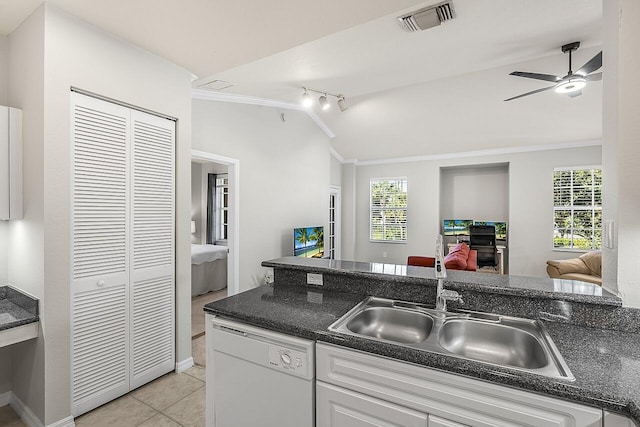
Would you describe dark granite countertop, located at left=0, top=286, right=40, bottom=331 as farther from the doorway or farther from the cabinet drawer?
the cabinet drawer

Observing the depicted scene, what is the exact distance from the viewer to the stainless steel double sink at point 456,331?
1292mm

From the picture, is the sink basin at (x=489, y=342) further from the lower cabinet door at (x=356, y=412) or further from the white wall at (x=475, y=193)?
the white wall at (x=475, y=193)

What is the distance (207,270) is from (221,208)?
8.03 feet

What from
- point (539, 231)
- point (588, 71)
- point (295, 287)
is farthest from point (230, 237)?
point (539, 231)

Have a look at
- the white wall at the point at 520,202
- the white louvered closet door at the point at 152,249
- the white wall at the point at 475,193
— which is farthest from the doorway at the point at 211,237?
the white wall at the point at 475,193

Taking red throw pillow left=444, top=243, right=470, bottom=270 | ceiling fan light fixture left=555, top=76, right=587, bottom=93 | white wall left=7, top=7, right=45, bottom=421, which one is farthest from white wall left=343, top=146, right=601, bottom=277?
white wall left=7, top=7, right=45, bottom=421

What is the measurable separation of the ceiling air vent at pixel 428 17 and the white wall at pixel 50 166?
7.30ft

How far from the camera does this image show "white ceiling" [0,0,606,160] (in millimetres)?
1918

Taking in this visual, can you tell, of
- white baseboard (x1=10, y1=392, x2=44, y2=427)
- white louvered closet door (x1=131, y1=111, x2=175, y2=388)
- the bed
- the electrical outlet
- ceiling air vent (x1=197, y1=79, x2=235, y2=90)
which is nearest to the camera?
white baseboard (x1=10, y1=392, x2=44, y2=427)

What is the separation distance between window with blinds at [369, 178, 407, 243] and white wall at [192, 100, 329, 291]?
8.19 ft

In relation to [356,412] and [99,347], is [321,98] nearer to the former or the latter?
[99,347]

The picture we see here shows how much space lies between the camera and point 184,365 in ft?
8.77

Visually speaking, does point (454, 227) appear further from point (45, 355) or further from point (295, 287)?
point (45, 355)

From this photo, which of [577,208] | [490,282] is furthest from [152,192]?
[577,208]
